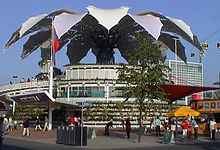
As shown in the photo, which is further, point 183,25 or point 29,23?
point 183,25

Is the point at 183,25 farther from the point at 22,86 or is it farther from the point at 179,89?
the point at 22,86

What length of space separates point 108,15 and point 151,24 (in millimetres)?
5886

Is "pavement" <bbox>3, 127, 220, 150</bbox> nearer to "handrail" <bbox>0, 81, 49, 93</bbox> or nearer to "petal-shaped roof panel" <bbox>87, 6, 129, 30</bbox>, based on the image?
"petal-shaped roof panel" <bbox>87, 6, 129, 30</bbox>

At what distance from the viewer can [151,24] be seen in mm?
46469

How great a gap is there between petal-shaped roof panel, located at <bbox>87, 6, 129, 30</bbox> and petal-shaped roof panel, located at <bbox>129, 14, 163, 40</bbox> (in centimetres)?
226

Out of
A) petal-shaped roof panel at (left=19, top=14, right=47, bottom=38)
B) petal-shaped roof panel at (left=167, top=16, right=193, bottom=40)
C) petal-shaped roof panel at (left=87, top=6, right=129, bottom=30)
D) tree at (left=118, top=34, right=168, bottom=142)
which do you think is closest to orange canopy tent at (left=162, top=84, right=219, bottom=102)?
tree at (left=118, top=34, right=168, bottom=142)

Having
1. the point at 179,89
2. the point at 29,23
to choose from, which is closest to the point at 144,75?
the point at 179,89

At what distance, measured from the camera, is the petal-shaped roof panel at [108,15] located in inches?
1762

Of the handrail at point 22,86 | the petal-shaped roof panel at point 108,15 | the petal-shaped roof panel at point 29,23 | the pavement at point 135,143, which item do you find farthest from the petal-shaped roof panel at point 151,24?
the pavement at point 135,143

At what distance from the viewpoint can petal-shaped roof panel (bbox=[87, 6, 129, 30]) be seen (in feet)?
147

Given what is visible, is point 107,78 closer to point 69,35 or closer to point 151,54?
point 69,35

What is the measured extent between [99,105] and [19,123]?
46.4 ft

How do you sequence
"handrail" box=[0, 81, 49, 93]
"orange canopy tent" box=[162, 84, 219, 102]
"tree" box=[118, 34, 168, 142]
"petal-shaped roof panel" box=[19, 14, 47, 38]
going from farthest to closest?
"handrail" box=[0, 81, 49, 93], "petal-shaped roof panel" box=[19, 14, 47, 38], "orange canopy tent" box=[162, 84, 219, 102], "tree" box=[118, 34, 168, 142]

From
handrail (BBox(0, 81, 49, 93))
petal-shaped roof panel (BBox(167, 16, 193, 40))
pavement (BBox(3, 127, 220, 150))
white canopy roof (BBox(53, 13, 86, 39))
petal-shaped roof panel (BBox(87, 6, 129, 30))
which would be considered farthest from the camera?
handrail (BBox(0, 81, 49, 93))
